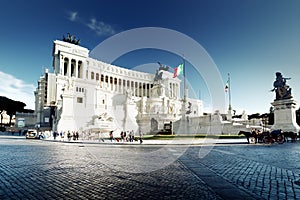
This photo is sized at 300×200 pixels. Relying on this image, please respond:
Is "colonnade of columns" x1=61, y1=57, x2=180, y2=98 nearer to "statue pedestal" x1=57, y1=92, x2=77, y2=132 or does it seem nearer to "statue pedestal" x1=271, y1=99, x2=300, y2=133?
"statue pedestal" x1=57, y1=92, x2=77, y2=132

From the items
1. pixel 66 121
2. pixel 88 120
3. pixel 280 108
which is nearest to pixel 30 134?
pixel 66 121

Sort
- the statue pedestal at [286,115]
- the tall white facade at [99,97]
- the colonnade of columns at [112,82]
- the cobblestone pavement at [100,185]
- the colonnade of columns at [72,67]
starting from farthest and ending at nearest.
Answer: the colonnade of columns at [112,82], the colonnade of columns at [72,67], the tall white facade at [99,97], the statue pedestal at [286,115], the cobblestone pavement at [100,185]

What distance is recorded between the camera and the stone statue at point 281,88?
1212 inches

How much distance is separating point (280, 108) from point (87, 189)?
108 feet

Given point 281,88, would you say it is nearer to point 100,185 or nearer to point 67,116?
point 67,116

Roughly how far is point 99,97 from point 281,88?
41041 mm

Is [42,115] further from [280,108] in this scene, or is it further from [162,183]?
[162,183]

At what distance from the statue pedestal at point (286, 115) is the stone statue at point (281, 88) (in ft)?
2.99

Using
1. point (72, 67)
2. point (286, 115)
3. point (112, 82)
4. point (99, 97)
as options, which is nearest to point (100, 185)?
point (286, 115)

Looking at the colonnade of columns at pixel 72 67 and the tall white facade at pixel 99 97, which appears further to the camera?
the colonnade of columns at pixel 72 67

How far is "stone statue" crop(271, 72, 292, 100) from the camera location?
101 feet

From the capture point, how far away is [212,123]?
3928 centimetres

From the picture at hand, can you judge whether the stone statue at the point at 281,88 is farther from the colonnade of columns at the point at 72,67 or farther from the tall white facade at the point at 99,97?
the colonnade of columns at the point at 72,67

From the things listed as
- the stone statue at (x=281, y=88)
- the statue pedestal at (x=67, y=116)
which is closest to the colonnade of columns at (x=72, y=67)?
the statue pedestal at (x=67, y=116)
